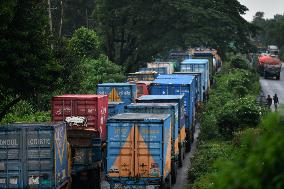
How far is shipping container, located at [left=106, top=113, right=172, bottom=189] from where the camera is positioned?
2231 cm

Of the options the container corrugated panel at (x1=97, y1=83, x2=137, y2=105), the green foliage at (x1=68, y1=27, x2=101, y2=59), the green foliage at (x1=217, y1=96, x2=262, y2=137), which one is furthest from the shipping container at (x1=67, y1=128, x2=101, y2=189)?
the green foliage at (x1=68, y1=27, x2=101, y2=59)

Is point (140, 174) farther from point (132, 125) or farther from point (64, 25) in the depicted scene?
point (64, 25)

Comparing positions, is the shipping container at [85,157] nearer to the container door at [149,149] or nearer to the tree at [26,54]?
the tree at [26,54]

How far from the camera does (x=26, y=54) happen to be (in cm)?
2614

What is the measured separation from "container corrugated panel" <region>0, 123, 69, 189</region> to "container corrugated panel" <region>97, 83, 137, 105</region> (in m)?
14.6

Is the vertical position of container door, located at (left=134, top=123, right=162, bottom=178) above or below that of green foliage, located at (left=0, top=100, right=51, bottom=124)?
above

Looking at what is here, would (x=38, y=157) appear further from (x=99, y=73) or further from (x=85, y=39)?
(x=85, y=39)

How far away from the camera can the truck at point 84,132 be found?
Answer: 2498 cm

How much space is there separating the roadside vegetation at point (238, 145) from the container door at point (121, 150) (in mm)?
2738

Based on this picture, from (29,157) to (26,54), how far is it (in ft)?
22.1

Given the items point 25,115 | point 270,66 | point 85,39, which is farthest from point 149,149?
point 270,66

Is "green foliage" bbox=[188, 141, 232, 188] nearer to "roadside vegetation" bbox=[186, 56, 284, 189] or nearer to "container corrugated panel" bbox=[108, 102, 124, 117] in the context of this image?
"roadside vegetation" bbox=[186, 56, 284, 189]

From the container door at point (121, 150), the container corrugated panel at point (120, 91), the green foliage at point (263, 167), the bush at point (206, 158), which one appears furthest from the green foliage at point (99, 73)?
the green foliage at point (263, 167)

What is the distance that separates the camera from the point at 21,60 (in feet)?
83.6
